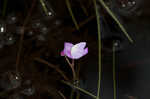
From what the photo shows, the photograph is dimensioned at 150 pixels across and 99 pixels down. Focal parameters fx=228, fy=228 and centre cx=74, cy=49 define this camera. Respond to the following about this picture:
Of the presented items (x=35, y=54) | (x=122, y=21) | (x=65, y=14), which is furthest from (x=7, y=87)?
(x=122, y=21)

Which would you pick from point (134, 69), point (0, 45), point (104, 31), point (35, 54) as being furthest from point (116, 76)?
point (0, 45)

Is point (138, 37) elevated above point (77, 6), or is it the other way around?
point (77, 6)

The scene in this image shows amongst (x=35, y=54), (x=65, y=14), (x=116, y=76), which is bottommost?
(x=116, y=76)

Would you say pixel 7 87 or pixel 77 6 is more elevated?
pixel 77 6

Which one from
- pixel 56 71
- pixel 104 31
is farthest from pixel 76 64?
pixel 104 31

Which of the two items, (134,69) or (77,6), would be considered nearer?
(134,69)

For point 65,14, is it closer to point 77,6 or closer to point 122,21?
point 77,6

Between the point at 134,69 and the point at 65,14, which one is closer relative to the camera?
the point at 134,69

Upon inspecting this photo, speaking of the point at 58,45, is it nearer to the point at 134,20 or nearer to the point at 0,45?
the point at 0,45
